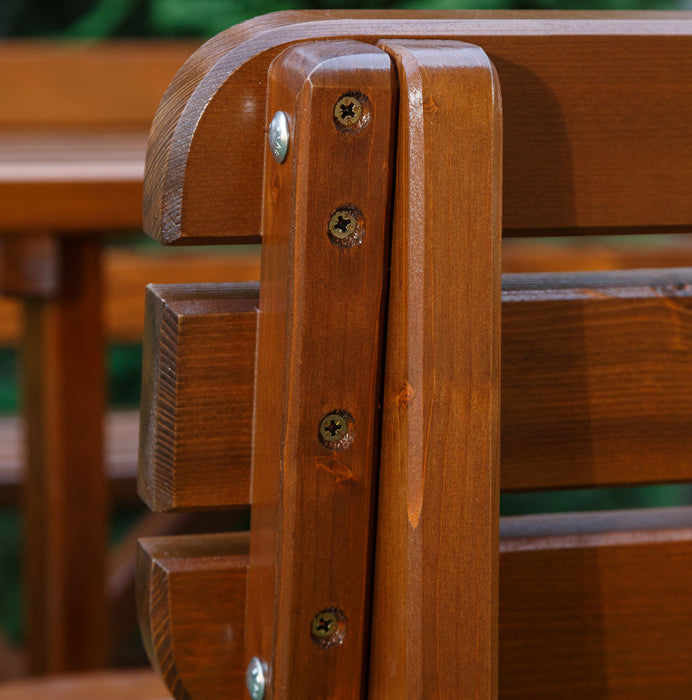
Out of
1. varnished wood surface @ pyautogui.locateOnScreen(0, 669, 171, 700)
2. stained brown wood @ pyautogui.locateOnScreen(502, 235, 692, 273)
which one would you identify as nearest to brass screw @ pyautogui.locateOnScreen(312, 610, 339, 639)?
varnished wood surface @ pyautogui.locateOnScreen(0, 669, 171, 700)

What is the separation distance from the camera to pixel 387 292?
20.2 inches

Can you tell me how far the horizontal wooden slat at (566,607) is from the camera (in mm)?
590

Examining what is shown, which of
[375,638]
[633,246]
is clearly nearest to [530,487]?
[375,638]

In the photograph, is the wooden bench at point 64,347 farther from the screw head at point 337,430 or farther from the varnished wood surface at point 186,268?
the screw head at point 337,430

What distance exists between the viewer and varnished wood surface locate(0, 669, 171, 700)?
1.26 meters

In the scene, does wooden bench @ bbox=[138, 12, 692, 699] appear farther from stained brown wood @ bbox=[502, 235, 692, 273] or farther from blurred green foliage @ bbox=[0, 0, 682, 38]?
blurred green foliage @ bbox=[0, 0, 682, 38]

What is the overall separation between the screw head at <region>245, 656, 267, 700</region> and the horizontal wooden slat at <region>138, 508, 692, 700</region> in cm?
2

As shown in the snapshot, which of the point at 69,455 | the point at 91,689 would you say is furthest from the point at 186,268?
the point at 91,689

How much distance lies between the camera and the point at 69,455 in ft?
5.05

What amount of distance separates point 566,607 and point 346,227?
27cm

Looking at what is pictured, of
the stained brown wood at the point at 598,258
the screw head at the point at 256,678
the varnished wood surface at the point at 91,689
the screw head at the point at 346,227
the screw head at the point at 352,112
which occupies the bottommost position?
the varnished wood surface at the point at 91,689

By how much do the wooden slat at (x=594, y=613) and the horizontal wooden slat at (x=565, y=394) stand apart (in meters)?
0.05

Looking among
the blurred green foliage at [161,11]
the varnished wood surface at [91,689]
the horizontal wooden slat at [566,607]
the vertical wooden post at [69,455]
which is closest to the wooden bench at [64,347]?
the vertical wooden post at [69,455]

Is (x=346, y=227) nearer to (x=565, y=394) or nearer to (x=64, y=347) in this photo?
(x=565, y=394)
